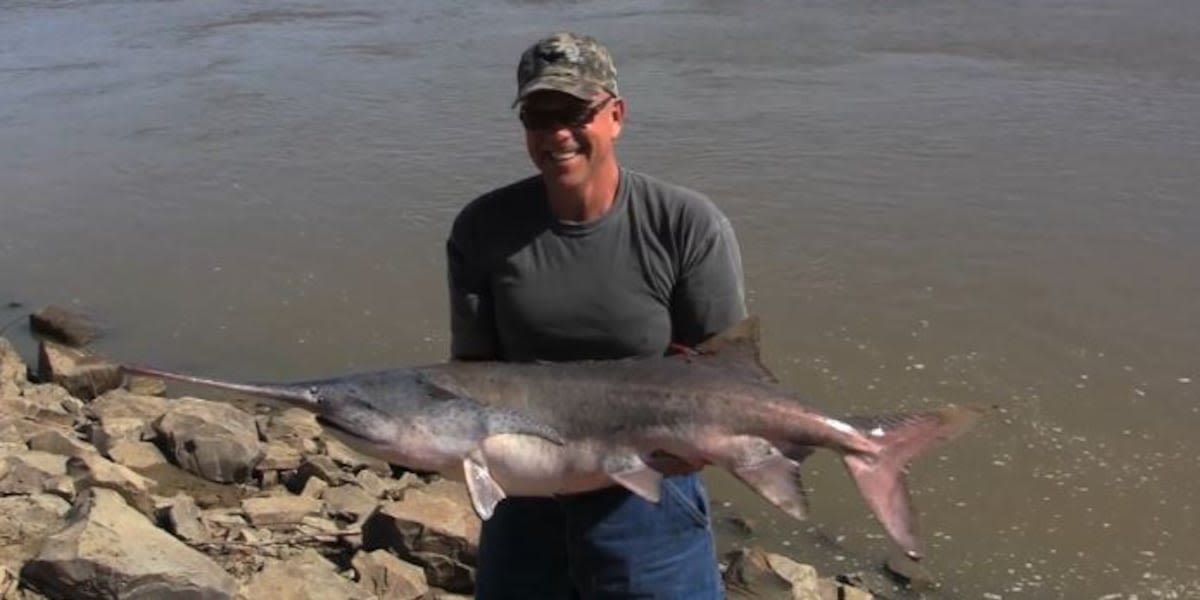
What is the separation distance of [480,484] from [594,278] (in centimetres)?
68

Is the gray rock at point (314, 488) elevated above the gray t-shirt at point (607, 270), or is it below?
→ below

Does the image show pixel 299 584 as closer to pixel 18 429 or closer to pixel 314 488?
pixel 314 488

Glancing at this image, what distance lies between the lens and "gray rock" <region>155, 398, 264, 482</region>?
7113 mm

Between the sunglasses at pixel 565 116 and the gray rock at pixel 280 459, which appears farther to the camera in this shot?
the gray rock at pixel 280 459

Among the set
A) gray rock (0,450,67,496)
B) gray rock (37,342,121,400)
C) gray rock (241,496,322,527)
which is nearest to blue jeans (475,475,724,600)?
gray rock (241,496,322,527)

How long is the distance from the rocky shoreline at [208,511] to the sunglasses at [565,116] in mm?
2327

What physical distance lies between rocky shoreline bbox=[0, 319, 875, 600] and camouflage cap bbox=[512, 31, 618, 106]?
241 cm

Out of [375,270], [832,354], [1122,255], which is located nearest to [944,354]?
[832,354]

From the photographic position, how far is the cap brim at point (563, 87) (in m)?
3.43

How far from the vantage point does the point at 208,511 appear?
653 cm

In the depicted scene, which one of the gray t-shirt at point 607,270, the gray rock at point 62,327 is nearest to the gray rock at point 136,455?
the gray rock at point 62,327

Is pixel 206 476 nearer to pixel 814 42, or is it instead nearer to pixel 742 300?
pixel 742 300

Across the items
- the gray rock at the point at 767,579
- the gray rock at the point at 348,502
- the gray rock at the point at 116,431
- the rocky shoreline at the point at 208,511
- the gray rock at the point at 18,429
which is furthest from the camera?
the gray rock at the point at 116,431

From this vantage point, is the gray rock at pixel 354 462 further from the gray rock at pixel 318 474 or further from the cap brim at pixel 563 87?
the cap brim at pixel 563 87
